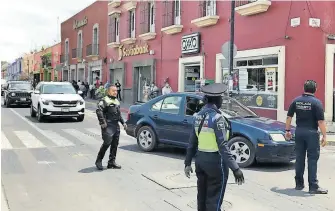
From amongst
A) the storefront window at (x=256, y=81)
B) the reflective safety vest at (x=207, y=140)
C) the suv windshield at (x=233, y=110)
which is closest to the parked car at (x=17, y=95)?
the storefront window at (x=256, y=81)

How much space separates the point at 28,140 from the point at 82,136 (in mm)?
1579

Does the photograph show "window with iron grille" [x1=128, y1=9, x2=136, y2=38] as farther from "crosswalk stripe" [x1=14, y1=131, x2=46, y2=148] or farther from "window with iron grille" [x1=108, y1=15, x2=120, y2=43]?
"crosswalk stripe" [x1=14, y1=131, x2=46, y2=148]

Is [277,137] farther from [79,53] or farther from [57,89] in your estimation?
[79,53]

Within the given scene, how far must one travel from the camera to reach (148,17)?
953 inches

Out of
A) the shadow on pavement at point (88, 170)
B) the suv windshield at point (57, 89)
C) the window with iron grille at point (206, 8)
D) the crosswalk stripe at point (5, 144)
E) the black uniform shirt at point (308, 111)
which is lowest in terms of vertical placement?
the shadow on pavement at point (88, 170)

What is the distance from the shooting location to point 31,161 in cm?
830

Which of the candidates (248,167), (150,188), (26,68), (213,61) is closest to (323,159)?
(248,167)

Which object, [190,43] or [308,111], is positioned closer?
[308,111]

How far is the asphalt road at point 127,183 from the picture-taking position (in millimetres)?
5441

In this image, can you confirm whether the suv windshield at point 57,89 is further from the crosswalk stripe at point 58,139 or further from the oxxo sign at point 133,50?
the oxxo sign at point 133,50

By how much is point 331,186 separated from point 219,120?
11.3ft

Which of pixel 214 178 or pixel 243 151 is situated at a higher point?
pixel 214 178

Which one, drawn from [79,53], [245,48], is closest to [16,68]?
[79,53]

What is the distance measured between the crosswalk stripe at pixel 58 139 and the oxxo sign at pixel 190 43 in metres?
8.61
